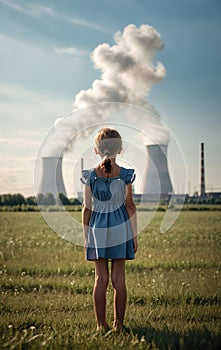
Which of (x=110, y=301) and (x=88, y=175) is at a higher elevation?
(x=88, y=175)

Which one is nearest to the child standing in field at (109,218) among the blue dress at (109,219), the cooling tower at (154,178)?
the blue dress at (109,219)

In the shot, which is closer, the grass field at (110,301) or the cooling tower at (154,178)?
the grass field at (110,301)

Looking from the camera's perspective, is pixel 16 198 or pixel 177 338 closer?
pixel 177 338

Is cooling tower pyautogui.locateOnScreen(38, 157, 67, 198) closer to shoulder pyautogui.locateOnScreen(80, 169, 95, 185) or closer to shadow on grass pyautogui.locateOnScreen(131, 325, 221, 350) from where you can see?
shoulder pyautogui.locateOnScreen(80, 169, 95, 185)

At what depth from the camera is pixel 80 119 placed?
569 centimetres

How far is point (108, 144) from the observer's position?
13.2ft

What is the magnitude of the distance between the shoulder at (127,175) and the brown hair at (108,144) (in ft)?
0.37

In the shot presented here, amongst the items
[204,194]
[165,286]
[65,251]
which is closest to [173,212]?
[165,286]

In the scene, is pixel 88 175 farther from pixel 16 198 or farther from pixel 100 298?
pixel 16 198

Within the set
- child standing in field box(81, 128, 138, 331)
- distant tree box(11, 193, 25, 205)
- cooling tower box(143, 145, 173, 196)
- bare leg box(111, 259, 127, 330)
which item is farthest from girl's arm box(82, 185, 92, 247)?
distant tree box(11, 193, 25, 205)

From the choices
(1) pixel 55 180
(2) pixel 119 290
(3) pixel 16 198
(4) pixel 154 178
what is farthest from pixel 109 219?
(3) pixel 16 198

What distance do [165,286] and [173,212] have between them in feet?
2.60

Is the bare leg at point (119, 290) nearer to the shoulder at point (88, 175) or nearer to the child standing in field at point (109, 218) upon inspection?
the child standing in field at point (109, 218)

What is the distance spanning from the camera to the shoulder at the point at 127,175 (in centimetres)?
405
